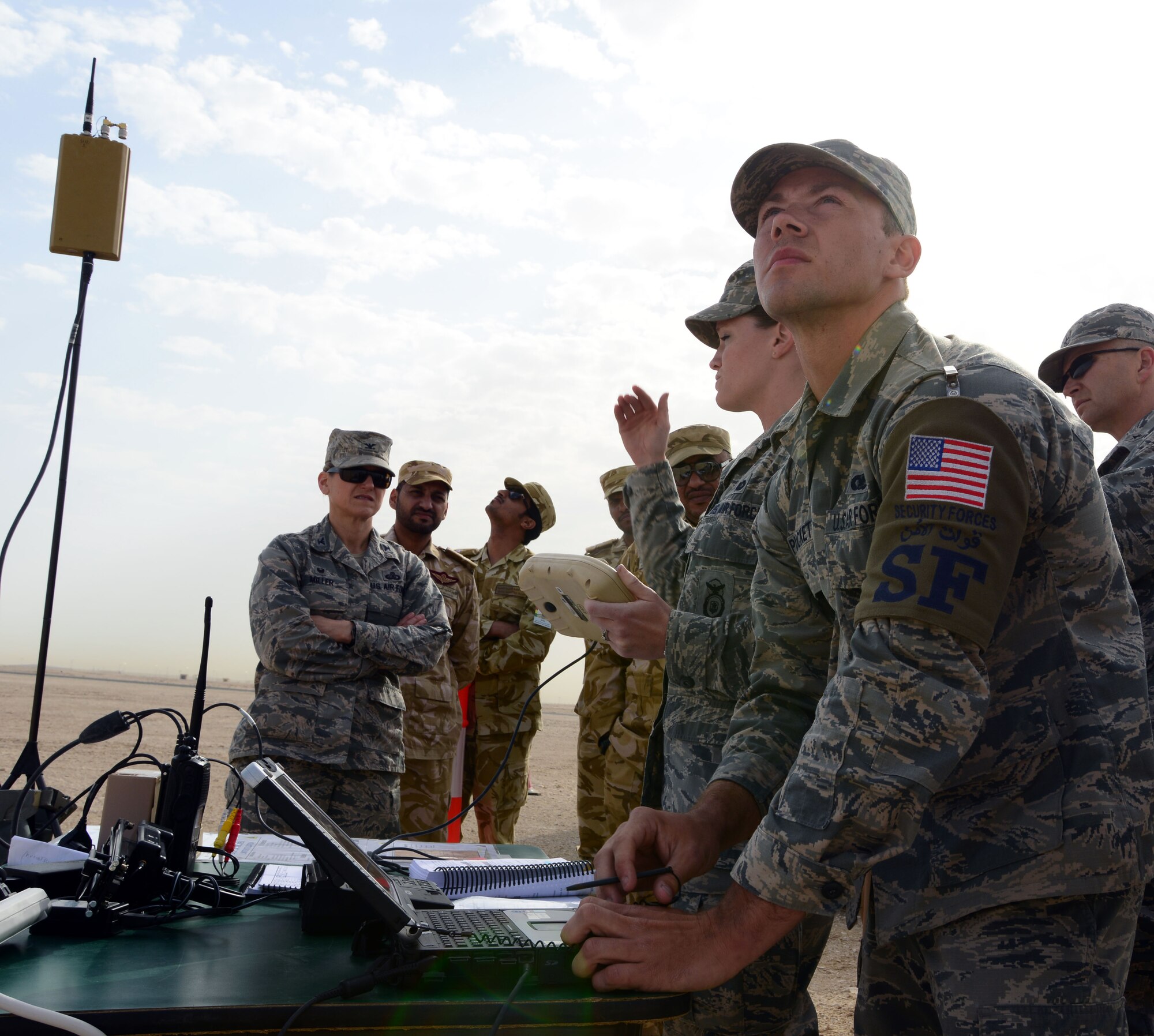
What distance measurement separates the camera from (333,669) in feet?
14.0

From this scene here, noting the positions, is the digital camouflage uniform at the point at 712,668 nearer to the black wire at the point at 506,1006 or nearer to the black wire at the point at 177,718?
the black wire at the point at 506,1006

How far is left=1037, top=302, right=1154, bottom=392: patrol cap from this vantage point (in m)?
3.45

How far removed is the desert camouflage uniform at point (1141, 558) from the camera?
2568 mm

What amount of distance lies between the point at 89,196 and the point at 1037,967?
3293mm

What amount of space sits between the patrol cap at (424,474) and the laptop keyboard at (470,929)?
184 inches

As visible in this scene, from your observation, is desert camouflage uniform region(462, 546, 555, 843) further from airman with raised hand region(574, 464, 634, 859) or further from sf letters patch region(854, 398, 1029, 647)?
sf letters patch region(854, 398, 1029, 647)

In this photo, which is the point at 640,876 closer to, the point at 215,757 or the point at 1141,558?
the point at 1141,558

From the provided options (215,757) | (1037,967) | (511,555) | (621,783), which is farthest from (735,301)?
(215,757)

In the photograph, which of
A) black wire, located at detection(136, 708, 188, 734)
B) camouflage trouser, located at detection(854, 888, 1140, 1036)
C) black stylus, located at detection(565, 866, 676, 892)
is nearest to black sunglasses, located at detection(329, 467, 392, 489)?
black wire, located at detection(136, 708, 188, 734)

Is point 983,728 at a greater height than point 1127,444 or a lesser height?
lesser

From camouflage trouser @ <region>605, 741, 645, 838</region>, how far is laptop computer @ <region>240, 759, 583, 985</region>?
3458 mm

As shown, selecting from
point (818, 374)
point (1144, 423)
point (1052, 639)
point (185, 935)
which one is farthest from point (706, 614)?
point (1144, 423)

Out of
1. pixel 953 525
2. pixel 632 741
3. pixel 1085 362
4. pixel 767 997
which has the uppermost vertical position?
pixel 1085 362

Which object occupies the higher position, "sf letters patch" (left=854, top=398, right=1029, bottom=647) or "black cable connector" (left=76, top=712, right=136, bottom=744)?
"sf letters patch" (left=854, top=398, right=1029, bottom=647)
